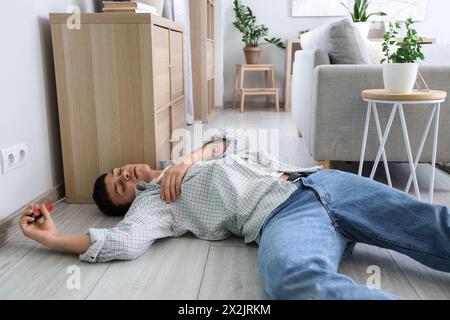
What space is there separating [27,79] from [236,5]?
3856mm

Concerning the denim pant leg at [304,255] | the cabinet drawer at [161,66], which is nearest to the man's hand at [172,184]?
the denim pant leg at [304,255]

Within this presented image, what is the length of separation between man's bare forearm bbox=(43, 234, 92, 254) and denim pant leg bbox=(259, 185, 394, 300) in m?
0.52

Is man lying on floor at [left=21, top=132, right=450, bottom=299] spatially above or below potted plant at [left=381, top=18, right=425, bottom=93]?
below

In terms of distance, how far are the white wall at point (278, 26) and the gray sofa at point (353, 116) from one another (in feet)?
11.0

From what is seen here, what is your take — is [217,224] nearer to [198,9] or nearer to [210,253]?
[210,253]

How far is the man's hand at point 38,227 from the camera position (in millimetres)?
1316

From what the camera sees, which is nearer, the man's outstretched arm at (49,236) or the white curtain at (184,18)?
the man's outstretched arm at (49,236)

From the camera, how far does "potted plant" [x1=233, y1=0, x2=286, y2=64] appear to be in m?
4.96

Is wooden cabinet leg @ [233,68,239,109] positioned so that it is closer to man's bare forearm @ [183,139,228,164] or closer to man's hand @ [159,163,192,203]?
man's bare forearm @ [183,139,228,164]

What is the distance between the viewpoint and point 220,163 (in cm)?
146

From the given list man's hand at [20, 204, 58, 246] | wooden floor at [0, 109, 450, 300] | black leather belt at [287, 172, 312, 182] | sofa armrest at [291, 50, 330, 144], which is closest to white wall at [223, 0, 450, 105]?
sofa armrest at [291, 50, 330, 144]

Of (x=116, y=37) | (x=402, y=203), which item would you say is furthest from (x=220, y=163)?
(x=116, y=37)

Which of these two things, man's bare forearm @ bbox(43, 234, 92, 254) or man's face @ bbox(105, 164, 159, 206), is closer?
man's bare forearm @ bbox(43, 234, 92, 254)

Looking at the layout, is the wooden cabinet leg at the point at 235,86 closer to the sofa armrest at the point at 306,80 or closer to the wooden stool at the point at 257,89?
the wooden stool at the point at 257,89
